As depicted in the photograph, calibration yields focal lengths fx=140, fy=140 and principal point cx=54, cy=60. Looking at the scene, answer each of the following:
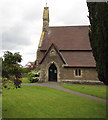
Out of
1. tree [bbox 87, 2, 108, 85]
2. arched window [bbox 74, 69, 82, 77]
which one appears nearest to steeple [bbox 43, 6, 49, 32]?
arched window [bbox 74, 69, 82, 77]

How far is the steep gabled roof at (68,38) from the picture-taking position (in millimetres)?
27094

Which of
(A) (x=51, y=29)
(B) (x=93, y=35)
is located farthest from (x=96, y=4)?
(A) (x=51, y=29)

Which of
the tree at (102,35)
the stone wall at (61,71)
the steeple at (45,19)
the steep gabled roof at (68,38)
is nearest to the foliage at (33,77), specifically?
the stone wall at (61,71)

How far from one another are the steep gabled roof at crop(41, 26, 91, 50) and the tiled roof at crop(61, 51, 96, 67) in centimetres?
106

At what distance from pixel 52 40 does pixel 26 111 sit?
22.6 m

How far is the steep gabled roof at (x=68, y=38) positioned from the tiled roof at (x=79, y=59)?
1061 mm

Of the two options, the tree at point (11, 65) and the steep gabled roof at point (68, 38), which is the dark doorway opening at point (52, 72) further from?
the tree at point (11, 65)

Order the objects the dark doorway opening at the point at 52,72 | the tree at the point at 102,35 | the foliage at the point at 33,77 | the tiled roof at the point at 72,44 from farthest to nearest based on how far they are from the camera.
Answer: the dark doorway opening at the point at 52,72 < the foliage at the point at 33,77 < the tiled roof at the point at 72,44 < the tree at the point at 102,35

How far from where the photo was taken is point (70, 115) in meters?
7.47

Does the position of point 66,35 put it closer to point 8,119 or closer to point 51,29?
point 51,29

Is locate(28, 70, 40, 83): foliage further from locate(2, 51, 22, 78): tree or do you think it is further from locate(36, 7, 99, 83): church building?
locate(2, 51, 22, 78): tree

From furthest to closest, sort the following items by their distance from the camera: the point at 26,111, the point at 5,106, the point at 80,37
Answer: the point at 80,37 → the point at 5,106 → the point at 26,111

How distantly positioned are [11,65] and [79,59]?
19.3 m

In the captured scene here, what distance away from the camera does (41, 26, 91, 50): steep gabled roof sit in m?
27.1
